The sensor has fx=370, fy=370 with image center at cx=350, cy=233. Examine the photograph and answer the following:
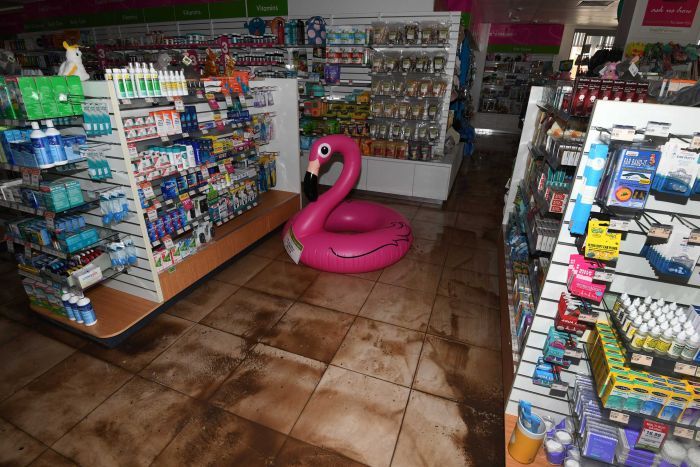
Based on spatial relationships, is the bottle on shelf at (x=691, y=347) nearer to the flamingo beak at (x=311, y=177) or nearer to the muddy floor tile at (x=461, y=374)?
the muddy floor tile at (x=461, y=374)

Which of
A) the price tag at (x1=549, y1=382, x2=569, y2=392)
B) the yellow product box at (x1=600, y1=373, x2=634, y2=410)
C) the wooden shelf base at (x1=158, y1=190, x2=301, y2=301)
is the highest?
the yellow product box at (x1=600, y1=373, x2=634, y2=410)

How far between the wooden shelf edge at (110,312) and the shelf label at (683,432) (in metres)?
3.74

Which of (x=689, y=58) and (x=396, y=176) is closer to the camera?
(x=689, y=58)

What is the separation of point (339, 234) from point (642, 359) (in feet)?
10.4

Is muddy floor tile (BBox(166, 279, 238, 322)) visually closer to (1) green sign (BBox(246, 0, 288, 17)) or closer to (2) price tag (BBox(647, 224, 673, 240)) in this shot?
(2) price tag (BBox(647, 224, 673, 240))

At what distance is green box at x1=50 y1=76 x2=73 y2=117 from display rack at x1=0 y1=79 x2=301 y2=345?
0.18 metres

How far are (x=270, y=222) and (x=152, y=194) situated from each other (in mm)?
1926

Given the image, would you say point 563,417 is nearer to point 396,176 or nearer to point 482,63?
point 396,176

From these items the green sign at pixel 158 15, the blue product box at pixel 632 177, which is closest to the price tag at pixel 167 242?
the blue product box at pixel 632 177

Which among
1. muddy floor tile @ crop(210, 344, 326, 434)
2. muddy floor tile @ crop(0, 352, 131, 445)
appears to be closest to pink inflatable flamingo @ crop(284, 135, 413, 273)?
muddy floor tile @ crop(210, 344, 326, 434)

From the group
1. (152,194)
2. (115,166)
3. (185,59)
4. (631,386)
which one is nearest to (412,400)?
(631,386)

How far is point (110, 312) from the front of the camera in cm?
333

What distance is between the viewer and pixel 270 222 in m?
5.02

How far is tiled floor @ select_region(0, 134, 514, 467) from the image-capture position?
2.37 metres
